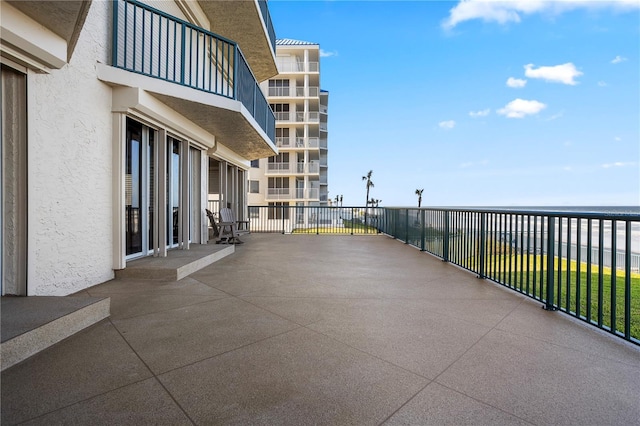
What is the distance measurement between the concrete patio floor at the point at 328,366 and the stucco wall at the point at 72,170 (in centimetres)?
59

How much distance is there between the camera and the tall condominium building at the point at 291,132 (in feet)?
100

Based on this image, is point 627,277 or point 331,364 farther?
point 627,277

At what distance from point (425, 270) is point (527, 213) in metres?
2.12

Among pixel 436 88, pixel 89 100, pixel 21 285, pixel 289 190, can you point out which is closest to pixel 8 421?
pixel 21 285

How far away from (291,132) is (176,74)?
81.9ft

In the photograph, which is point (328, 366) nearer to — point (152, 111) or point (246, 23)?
point (152, 111)

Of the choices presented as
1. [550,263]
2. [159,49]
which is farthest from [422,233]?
[159,49]

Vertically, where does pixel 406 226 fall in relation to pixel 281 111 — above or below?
below

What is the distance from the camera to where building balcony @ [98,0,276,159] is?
4.77m

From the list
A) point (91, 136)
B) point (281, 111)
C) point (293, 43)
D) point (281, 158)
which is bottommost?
point (91, 136)

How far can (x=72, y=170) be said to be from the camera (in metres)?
3.86

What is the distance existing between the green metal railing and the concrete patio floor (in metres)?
0.30

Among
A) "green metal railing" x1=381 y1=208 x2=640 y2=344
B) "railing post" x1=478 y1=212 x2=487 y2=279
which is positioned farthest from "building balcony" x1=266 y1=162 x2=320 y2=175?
"railing post" x1=478 y1=212 x2=487 y2=279

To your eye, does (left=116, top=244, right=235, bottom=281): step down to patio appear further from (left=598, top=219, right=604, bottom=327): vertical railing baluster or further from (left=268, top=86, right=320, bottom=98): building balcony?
(left=268, top=86, right=320, bottom=98): building balcony
